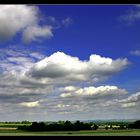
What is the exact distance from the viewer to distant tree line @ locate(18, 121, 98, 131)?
2.48m

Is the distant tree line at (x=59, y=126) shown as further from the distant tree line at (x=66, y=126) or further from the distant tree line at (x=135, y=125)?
the distant tree line at (x=135, y=125)

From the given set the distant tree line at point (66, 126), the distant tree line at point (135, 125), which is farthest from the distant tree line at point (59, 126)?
the distant tree line at point (135, 125)

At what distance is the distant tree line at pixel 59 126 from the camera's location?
248 centimetres

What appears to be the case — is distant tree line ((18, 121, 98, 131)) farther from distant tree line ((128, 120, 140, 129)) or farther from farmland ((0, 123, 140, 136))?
distant tree line ((128, 120, 140, 129))

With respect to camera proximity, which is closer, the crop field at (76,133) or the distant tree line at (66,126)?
the crop field at (76,133)

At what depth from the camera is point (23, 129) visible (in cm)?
249

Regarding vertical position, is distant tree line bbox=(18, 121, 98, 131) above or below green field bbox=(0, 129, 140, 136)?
above

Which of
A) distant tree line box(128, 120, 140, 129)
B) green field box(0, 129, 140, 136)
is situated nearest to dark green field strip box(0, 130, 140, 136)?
green field box(0, 129, 140, 136)

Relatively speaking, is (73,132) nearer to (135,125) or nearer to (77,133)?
(77,133)

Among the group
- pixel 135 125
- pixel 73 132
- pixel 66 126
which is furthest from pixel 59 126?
pixel 135 125
